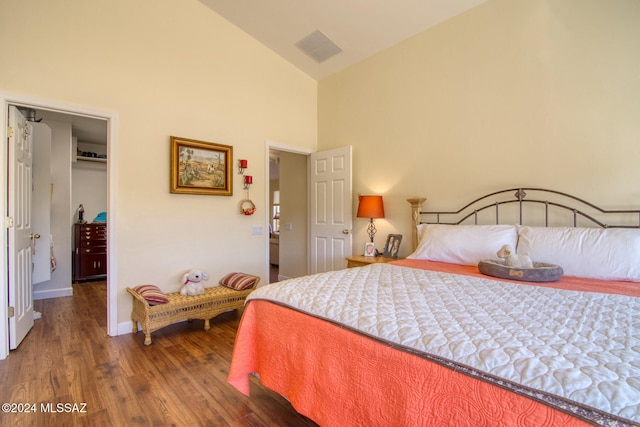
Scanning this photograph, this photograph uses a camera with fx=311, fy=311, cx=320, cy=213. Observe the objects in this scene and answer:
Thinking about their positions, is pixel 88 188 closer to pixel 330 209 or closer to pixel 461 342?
pixel 330 209

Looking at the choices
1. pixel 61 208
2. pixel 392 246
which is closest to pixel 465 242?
pixel 392 246

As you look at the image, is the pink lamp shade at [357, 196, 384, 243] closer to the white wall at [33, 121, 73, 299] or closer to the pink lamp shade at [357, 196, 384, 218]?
the pink lamp shade at [357, 196, 384, 218]

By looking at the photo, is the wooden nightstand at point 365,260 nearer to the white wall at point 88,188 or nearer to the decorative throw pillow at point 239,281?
the decorative throw pillow at point 239,281

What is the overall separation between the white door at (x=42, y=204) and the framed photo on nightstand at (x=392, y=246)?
4287 mm

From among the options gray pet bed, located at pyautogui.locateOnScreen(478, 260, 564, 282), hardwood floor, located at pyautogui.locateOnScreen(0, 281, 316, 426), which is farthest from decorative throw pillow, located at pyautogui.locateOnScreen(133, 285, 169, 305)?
gray pet bed, located at pyautogui.locateOnScreen(478, 260, 564, 282)

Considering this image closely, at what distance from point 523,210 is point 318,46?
9.69 ft

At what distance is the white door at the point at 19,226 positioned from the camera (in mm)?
2541

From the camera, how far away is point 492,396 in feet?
2.75

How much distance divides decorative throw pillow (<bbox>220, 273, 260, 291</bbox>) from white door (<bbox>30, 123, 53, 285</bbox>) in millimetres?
2505

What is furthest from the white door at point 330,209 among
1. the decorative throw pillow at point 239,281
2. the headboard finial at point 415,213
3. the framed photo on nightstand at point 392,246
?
the decorative throw pillow at point 239,281

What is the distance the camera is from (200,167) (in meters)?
3.46

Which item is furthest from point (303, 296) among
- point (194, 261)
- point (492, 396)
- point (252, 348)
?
point (194, 261)

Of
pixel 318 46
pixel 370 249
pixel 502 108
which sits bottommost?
pixel 370 249

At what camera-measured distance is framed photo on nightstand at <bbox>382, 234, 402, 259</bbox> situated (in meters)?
3.55
